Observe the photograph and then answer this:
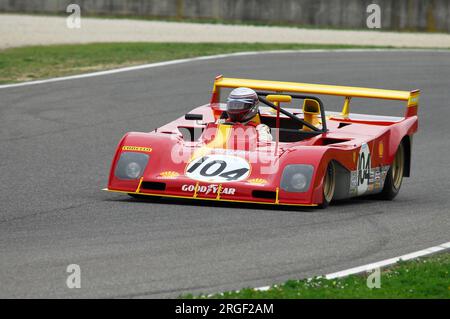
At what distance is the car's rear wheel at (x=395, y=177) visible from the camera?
12.1m

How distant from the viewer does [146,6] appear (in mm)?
31328

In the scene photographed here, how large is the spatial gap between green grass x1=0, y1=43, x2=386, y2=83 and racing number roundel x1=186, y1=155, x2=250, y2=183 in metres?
9.82

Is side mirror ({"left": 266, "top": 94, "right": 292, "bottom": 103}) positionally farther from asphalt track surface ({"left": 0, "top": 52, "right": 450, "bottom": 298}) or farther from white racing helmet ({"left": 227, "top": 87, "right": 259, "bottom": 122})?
asphalt track surface ({"left": 0, "top": 52, "right": 450, "bottom": 298})

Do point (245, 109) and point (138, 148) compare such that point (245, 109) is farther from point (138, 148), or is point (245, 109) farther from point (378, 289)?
point (378, 289)

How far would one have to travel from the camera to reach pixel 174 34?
28.5 metres

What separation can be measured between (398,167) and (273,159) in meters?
2.35

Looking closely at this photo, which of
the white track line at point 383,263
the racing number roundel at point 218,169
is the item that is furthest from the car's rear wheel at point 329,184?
the white track line at point 383,263

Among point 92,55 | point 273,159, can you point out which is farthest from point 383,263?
point 92,55

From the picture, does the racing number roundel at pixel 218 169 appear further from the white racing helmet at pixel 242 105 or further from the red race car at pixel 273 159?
the white racing helmet at pixel 242 105

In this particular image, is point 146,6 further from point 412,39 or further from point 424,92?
point 424,92

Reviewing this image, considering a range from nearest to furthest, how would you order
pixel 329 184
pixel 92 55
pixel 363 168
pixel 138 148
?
pixel 329 184
pixel 138 148
pixel 363 168
pixel 92 55

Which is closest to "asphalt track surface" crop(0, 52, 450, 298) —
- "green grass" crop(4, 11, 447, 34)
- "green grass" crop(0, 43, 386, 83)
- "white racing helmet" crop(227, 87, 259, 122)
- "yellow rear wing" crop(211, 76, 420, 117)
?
"yellow rear wing" crop(211, 76, 420, 117)

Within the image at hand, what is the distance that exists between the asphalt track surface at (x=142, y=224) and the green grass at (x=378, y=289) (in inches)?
12.9

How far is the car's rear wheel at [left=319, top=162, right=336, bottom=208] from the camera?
423 inches
